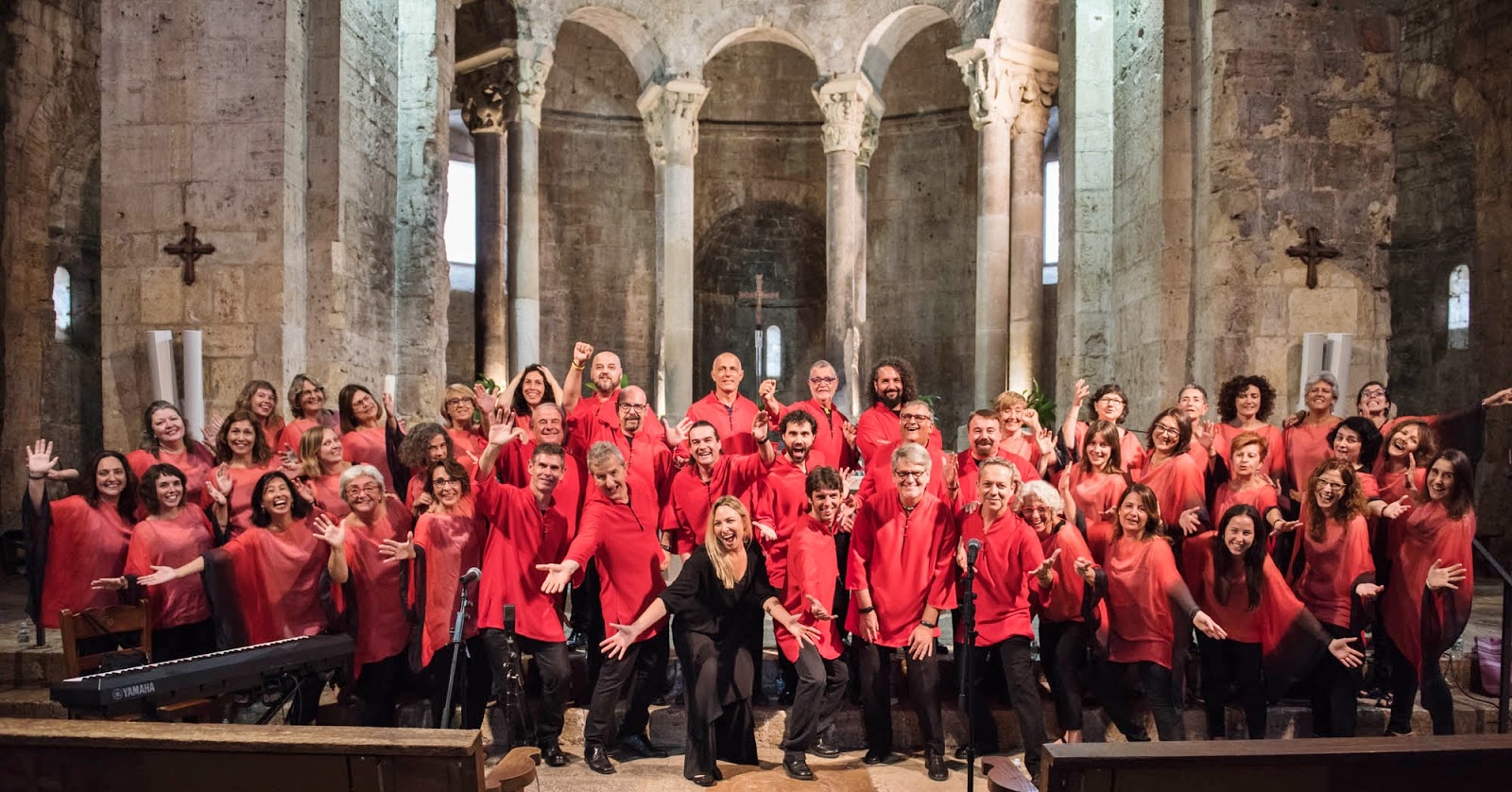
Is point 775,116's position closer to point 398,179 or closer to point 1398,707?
point 398,179

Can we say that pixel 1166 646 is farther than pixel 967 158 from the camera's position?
No

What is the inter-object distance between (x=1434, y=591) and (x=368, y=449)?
19.3ft

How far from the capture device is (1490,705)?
625cm

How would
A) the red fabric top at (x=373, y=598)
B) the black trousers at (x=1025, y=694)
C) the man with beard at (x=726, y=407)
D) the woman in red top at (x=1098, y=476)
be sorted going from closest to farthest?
the black trousers at (x=1025, y=694) → the red fabric top at (x=373, y=598) → the woman in red top at (x=1098, y=476) → the man with beard at (x=726, y=407)

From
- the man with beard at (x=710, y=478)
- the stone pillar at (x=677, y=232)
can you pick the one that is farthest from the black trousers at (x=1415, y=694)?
the stone pillar at (x=677, y=232)

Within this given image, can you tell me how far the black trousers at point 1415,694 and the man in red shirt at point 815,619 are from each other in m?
2.41

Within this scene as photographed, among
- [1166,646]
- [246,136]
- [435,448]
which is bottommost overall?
[1166,646]

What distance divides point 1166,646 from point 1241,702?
71 cm

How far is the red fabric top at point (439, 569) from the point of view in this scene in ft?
19.1

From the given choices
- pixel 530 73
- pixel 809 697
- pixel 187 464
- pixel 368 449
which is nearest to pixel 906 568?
pixel 809 697

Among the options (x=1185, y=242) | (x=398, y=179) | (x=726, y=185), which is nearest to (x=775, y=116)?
(x=726, y=185)

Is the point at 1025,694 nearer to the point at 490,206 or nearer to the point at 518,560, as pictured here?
the point at 518,560

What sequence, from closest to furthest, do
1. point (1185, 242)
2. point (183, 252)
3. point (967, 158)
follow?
point (183, 252) < point (1185, 242) < point (967, 158)

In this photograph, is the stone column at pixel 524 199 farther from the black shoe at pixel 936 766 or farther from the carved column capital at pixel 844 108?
the black shoe at pixel 936 766
